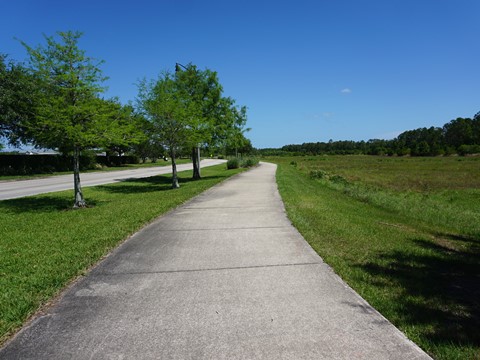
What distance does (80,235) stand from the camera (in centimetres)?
732

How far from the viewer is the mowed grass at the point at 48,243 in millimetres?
4152

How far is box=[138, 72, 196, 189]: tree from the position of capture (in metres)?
16.5

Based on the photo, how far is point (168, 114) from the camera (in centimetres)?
1677

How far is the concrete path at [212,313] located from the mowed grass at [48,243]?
0.31 m

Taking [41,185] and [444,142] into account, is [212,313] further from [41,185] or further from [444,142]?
[444,142]

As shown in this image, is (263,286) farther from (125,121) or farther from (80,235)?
(125,121)

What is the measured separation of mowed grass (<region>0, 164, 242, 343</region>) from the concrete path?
0.31 m

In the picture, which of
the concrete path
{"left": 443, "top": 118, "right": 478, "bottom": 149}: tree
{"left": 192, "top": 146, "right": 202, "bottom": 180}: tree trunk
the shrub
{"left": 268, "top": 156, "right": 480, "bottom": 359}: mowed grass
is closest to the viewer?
the concrete path

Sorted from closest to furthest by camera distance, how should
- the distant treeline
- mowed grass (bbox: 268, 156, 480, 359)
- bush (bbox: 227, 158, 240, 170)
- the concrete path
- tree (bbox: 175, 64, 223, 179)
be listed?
the concrete path
mowed grass (bbox: 268, 156, 480, 359)
tree (bbox: 175, 64, 223, 179)
bush (bbox: 227, 158, 240, 170)
the distant treeline

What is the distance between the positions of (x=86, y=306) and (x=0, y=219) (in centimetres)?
756

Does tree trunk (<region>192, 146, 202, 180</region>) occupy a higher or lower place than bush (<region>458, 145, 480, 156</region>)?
lower

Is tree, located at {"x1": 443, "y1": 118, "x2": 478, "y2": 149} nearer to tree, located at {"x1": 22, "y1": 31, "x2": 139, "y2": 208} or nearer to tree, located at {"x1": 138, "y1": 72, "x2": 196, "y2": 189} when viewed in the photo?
tree, located at {"x1": 138, "y1": 72, "x2": 196, "y2": 189}

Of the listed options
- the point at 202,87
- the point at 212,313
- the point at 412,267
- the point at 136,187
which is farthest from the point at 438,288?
the point at 202,87

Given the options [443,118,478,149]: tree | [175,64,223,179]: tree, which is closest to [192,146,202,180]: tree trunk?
[175,64,223,179]: tree
